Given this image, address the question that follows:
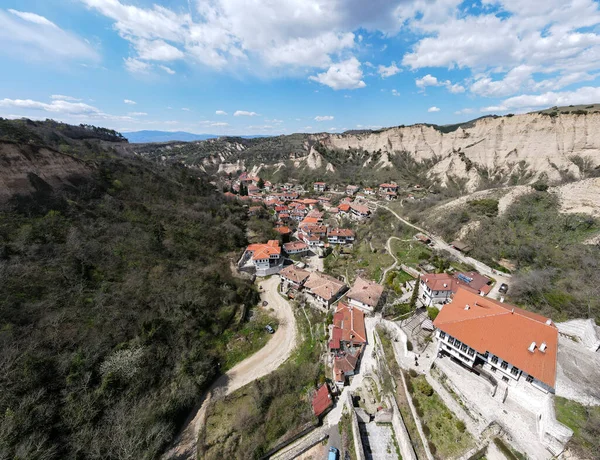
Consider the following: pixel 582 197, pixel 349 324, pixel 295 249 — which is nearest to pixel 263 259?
pixel 295 249

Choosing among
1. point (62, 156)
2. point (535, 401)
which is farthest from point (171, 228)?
point (535, 401)

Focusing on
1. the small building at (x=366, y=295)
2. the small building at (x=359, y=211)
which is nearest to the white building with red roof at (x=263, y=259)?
the small building at (x=366, y=295)

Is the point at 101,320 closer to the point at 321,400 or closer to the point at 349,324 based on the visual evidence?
the point at 321,400

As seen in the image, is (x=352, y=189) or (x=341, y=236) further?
(x=352, y=189)

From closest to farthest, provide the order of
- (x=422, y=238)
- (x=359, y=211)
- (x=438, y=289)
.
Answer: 1. (x=438, y=289)
2. (x=422, y=238)
3. (x=359, y=211)

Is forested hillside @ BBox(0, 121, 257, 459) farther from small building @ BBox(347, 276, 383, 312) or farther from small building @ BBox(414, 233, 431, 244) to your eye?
small building @ BBox(414, 233, 431, 244)

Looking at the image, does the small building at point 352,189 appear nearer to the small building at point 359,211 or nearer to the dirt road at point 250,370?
the small building at point 359,211

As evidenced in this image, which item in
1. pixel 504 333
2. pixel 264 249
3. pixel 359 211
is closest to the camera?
pixel 504 333

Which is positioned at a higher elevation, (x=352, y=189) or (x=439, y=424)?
(x=352, y=189)

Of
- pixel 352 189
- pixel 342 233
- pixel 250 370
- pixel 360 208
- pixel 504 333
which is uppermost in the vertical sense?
pixel 504 333
